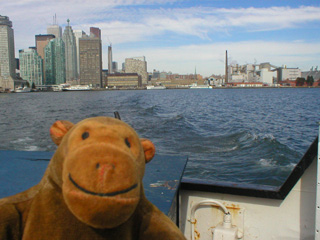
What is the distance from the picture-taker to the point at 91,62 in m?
152

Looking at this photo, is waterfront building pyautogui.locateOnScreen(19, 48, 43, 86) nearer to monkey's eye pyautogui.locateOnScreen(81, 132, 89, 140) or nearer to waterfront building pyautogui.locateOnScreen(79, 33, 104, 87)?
waterfront building pyautogui.locateOnScreen(79, 33, 104, 87)

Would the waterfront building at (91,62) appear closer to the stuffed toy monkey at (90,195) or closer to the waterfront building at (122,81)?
the waterfront building at (122,81)

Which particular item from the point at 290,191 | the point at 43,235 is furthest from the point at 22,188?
the point at 290,191

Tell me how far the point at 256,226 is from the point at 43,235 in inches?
78.3

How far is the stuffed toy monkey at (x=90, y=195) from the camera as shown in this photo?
1004 millimetres

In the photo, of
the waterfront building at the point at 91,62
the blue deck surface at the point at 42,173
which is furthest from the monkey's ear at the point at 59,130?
the waterfront building at the point at 91,62

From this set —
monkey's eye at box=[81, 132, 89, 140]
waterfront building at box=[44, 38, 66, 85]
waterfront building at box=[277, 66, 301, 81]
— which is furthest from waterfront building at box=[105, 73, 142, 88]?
monkey's eye at box=[81, 132, 89, 140]

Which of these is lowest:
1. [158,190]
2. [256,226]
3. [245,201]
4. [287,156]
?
[287,156]

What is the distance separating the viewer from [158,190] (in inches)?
86.4

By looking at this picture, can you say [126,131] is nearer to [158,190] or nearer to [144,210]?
[144,210]

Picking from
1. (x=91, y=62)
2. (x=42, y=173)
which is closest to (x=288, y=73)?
(x=91, y=62)

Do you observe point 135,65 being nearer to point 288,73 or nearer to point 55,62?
point 55,62

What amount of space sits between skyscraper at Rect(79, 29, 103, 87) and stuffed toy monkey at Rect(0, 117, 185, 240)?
14902 centimetres

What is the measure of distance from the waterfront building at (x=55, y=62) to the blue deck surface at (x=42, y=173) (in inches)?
6382
